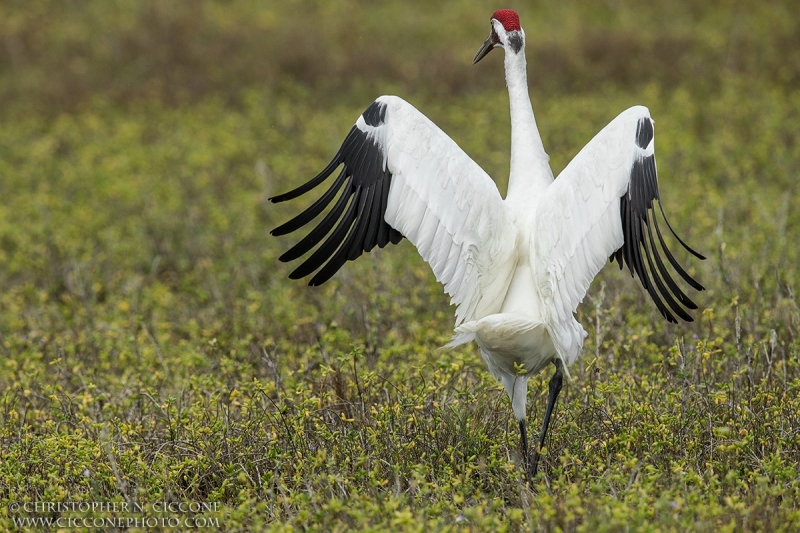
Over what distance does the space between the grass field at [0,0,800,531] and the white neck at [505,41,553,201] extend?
868 millimetres

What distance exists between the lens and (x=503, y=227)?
429 cm

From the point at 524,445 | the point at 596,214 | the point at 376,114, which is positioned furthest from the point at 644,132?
the point at 524,445

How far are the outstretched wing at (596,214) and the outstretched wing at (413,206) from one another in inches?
9.6

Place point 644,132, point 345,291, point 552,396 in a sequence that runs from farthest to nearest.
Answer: point 345,291
point 552,396
point 644,132

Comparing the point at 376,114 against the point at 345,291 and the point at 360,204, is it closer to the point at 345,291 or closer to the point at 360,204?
the point at 360,204

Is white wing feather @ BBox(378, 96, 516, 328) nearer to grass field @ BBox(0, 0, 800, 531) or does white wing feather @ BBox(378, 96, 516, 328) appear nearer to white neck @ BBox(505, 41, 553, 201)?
white neck @ BBox(505, 41, 553, 201)

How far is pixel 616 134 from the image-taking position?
4133 mm

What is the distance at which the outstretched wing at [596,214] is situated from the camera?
4078 millimetres

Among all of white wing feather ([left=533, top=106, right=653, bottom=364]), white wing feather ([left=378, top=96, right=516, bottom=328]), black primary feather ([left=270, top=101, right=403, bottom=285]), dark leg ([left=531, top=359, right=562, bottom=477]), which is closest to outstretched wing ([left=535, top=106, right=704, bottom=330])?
white wing feather ([left=533, top=106, right=653, bottom=364])

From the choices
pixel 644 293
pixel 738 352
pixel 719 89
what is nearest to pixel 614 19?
pixel 719 89

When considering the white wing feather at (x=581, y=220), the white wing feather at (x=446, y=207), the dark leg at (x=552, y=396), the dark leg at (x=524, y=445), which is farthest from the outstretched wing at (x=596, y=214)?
the dark leg at (x=524, y=445)

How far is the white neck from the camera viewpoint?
458 centimetres

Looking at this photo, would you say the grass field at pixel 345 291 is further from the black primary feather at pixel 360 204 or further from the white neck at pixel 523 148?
the white neck at pixel 523 148

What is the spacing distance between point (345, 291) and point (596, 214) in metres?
2.78
